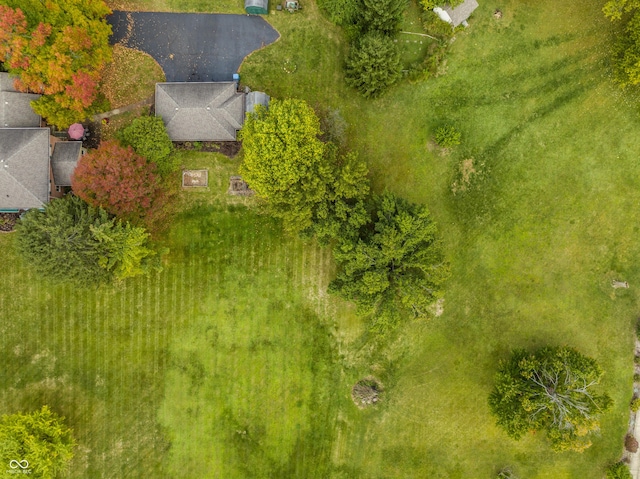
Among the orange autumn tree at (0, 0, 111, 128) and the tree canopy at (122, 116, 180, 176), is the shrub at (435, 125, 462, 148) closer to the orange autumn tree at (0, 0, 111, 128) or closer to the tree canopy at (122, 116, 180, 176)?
the tree canopy at (122, 116, 180, 176)

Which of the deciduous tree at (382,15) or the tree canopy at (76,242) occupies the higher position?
the deciduous tree at (382,15)

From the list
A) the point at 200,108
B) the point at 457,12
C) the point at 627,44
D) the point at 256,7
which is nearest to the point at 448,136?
the point at 457,12

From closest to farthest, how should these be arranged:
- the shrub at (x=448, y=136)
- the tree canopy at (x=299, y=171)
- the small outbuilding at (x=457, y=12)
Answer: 1. the tree canopy at (x=299, y=171)
2. the shrub at (x=448, y=136)
3. the small outbuilding at (x=457, y=12)

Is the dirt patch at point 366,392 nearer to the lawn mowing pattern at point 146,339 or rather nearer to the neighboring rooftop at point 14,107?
the lawn mowing pattern at point 146,339

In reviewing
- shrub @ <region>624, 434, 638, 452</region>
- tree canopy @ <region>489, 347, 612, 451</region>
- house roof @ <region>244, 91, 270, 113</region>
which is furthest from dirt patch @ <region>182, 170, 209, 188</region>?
shrub @ <region>624, 434, 638, 452</region>

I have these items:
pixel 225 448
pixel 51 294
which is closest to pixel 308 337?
pixel 225 448

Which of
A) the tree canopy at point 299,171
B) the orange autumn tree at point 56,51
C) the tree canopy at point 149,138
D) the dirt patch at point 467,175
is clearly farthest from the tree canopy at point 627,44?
the orange autumn tree at point 56,51

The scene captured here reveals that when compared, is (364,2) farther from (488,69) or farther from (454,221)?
(454,221)
